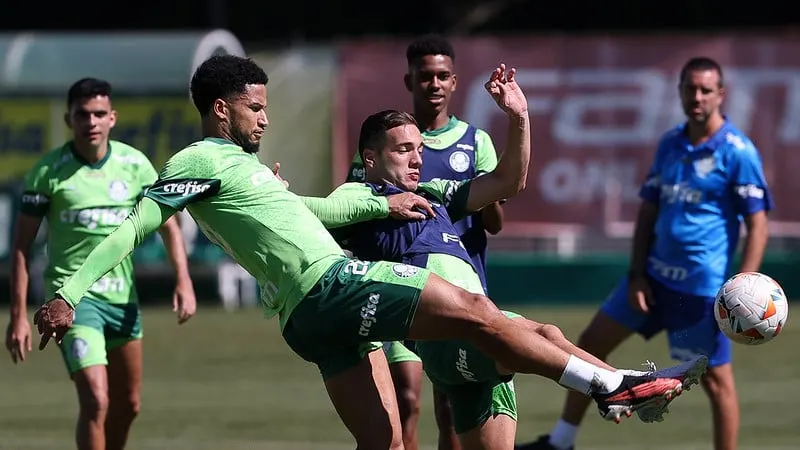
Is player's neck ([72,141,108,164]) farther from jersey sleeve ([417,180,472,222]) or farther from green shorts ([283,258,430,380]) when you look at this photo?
green shorts ([283,258,430,380])

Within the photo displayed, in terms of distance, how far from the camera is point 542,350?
21.8 feet

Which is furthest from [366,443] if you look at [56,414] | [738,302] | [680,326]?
[56,414]

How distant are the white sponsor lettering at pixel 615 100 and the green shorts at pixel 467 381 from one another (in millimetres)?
12241

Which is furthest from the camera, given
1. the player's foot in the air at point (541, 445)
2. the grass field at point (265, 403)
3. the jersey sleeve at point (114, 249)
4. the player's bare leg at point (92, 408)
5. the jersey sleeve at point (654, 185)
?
the grass field at point (265, 403)

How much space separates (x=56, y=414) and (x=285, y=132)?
869cm

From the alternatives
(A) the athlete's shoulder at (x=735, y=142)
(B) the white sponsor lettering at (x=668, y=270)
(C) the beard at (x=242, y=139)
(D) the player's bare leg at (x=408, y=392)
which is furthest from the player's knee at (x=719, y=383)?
(C) the beard at (x=242, y=139)

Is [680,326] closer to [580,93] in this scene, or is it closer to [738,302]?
[738,302]

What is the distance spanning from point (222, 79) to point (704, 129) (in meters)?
3.85

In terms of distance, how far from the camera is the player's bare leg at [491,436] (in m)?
7.57

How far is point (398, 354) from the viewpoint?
8.58 m

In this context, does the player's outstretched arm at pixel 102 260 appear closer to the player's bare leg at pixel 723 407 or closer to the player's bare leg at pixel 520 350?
the player's bare leg at pixel 520 350

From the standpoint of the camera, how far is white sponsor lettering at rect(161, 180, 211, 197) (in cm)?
675

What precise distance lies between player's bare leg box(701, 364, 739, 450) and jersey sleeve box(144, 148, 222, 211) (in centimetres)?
397

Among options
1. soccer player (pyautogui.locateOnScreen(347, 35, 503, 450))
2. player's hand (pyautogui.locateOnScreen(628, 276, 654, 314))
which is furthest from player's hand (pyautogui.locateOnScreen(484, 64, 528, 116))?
player's hand (pyautogui.locateOnScreen(628, 276, 654, 314))
